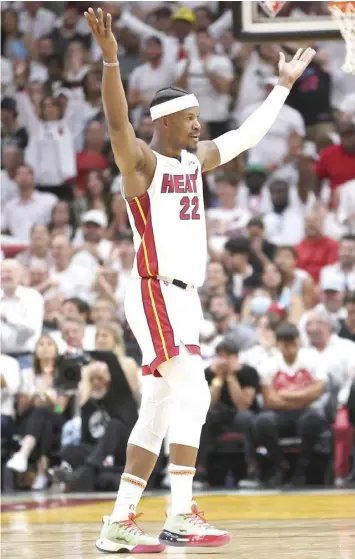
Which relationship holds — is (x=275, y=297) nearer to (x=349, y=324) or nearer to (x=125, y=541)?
(x=349, y=324)

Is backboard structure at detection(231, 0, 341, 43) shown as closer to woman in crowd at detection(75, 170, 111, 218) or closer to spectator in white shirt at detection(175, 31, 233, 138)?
woman in crowd at detection(75, 170, 111, 218)

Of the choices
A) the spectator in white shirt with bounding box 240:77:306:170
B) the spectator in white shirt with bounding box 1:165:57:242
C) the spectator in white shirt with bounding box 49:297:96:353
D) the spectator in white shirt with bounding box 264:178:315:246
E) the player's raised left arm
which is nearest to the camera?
the player's raised left arm

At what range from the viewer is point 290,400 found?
43.6 ft

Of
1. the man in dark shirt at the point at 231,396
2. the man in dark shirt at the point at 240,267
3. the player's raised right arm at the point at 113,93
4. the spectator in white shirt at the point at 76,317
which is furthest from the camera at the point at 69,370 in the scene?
the player's raised right arm at the point at 113,93

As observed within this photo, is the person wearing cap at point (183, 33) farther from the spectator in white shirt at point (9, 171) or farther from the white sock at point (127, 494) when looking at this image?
the white sock at point (127, 494)

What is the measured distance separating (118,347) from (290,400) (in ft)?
6.10

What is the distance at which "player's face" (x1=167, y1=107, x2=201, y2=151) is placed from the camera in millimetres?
7594

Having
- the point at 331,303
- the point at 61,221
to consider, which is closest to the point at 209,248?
the point at 331,303

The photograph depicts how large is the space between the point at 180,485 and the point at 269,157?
11314 mm

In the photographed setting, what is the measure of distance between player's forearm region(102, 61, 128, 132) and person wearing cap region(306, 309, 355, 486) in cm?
646

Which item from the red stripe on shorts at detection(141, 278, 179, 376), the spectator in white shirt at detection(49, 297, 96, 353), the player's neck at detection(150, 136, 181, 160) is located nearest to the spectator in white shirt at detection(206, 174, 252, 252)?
the spectator in white shirt at detection(49, 297, 96, 353)

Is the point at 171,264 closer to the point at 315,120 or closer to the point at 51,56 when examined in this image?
the point at 315,120

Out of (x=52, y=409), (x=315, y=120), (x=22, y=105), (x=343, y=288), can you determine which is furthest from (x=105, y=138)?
(x=52, y=409)

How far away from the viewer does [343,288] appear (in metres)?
15.6
